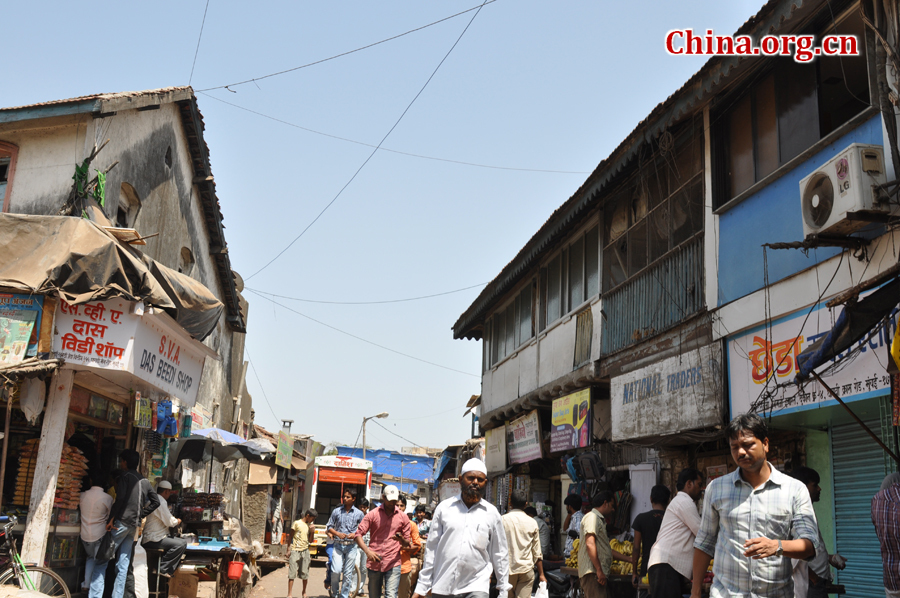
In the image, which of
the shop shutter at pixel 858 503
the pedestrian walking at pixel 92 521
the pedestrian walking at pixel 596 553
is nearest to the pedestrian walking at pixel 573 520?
the pedestrian walking at pixel 596 553

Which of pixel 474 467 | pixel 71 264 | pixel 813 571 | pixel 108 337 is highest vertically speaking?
pixel 71 264

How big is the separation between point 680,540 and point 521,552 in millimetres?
2526

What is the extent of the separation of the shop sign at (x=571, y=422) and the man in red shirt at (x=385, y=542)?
4.08 m

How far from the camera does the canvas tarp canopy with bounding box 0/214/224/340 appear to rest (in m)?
8.76

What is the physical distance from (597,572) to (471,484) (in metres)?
3.07

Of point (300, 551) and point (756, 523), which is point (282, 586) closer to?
point (300, 551)

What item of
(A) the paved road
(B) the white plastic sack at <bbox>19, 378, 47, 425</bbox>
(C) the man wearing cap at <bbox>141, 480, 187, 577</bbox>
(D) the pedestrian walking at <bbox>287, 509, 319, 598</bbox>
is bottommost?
(A) the paved road

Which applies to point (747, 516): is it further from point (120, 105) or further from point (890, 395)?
point (120, 105)

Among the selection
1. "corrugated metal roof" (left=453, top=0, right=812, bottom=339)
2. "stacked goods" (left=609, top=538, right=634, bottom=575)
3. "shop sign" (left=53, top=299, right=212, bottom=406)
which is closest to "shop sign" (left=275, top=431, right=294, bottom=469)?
"corrugated metal roof" (left=453, top=0, right=812, bottom=339)

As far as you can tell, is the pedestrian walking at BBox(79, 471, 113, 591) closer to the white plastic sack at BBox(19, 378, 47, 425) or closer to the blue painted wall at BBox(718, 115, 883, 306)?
the white plastic sack at BBox(19, 378, 47, 425)

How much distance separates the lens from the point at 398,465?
156 ft

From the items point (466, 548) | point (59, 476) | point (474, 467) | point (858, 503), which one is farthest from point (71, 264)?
point (858, 503)

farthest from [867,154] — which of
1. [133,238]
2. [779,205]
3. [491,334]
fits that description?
[491,334]

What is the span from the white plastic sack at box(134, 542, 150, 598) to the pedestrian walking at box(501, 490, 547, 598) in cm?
468
